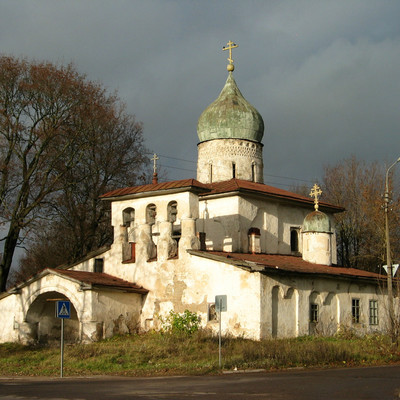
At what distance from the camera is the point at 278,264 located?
28.5m

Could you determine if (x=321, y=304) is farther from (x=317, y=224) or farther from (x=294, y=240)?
(x=294, y=240)

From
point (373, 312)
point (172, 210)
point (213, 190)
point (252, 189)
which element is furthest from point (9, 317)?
point (373, 312)

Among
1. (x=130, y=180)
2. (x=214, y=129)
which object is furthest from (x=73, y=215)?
(x=214, y=129)

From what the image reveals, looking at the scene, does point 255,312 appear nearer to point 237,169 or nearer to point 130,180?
point 237,169

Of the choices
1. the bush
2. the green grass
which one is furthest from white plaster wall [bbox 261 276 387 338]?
the bush

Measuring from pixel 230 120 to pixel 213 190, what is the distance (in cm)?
544

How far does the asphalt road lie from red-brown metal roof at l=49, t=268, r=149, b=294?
340 inches

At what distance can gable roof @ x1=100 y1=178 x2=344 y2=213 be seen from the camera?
29.1 m

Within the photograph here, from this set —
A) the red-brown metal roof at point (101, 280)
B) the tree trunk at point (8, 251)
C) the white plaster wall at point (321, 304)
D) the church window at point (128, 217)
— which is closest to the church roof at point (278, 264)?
the white plaster wall at point (321, 304)

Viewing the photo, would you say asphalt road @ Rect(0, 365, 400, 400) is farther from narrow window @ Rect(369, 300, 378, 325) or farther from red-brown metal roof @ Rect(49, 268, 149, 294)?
narrow window @ Rect(369, 300, 378, 325)

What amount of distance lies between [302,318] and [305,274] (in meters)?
1.69

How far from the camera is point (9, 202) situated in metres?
32.7

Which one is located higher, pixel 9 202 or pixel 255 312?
pixel 9 202

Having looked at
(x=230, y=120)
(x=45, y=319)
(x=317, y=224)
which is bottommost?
(x=45, y=319)
